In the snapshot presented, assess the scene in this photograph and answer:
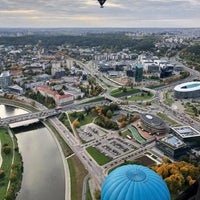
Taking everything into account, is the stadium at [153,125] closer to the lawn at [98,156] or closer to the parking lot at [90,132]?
the parking lot at [90,132]

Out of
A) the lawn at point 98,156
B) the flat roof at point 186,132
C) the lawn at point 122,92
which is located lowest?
the lawn at point 122,92

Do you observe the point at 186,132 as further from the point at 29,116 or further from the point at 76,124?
the point at 29,116

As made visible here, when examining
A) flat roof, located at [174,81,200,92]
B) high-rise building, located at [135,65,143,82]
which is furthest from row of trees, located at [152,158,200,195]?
high-rise building, located at [135,65,143,82]

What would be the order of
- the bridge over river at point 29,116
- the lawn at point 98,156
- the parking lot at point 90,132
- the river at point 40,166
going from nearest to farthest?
the river at point 40,166
the lawn at point 98,156
the parking lot at point 90,132
the bridge over river at point 29,116

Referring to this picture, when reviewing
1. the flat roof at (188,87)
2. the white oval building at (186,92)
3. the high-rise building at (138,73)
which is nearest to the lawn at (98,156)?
the white oval building at (186,92)

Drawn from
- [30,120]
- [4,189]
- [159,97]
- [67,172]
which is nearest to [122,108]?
[159,97]

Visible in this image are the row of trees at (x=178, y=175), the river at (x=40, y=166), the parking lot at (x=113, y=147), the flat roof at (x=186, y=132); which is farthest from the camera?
the flat roof at (x=186, y=132)
